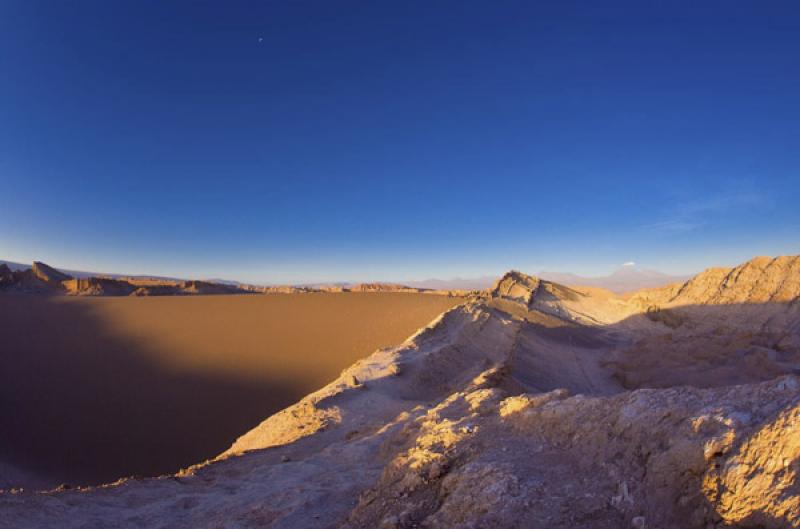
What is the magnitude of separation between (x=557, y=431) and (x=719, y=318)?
20074 millimetres

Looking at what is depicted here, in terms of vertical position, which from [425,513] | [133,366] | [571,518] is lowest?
[133,366]

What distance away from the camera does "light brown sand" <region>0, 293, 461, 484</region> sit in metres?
8.92

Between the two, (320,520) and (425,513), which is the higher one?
(425,513)

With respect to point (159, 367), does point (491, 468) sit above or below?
above

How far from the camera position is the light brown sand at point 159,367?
8922mm

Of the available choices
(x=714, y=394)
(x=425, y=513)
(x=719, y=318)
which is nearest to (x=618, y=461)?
(x=714, y=394)

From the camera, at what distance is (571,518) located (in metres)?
2.56

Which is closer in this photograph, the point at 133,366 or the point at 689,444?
the point at 689,444

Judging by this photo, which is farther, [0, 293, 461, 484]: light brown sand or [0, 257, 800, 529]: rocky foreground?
[0, 293, 461, 484]: light brown sand

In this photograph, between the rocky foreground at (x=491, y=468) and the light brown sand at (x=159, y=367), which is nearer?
the rocky foreground at (x=491, y=468)

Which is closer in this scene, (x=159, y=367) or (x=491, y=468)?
(x=491, y=468)

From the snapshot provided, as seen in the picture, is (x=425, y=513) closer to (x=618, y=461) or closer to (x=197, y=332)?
(x=618, y=461)

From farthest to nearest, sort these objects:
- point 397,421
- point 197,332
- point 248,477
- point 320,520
→ point 197,332 < point 397,421 < point 248,477 < point 320,520

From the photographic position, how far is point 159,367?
12.8 metres
